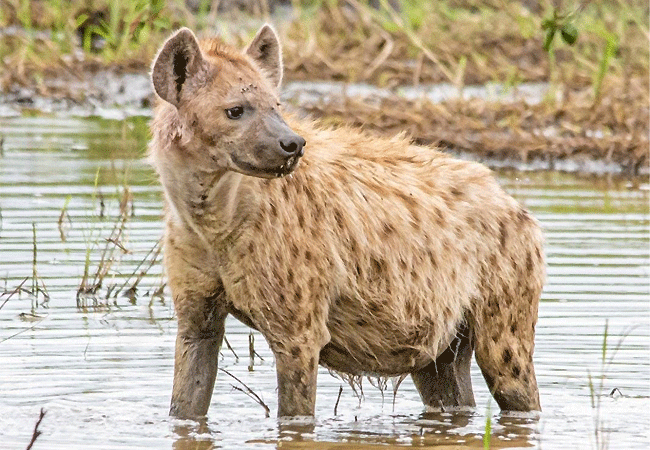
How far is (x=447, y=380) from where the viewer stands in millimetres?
5602

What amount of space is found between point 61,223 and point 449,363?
109 inches

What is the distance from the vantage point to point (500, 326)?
5.28 meters

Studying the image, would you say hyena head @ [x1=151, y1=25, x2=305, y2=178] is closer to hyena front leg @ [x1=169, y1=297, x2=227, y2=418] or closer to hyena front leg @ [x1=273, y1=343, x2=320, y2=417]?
hyena front leg @ [x1=169, y1=297, x2=227, y2=418]

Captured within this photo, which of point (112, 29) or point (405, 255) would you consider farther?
point (112, 29)

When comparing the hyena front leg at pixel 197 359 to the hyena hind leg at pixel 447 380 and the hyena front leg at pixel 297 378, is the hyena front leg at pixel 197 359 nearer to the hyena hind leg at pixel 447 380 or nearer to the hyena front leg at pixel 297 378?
the hyena front leg at pixel 297 378

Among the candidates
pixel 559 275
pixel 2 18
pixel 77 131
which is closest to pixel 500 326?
pixel 559 275

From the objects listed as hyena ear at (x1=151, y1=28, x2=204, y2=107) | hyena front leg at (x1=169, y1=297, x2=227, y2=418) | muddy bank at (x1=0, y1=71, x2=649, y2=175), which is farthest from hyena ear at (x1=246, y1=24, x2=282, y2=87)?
muddy bank at (x1=0, y1=71, x2=649, y2=175)

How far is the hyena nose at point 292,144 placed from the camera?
4.47 meters

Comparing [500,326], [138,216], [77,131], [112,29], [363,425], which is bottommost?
[363,425]

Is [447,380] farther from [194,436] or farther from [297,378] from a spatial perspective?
[194,436]

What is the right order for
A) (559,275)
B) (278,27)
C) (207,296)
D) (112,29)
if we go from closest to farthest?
(207,296), (559,275), (112,29), (278,27)

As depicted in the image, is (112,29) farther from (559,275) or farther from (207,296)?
(207,296)

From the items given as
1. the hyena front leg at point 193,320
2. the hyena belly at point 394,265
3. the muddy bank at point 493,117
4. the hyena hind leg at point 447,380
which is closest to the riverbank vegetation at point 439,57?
the muddy bank at point 493,117

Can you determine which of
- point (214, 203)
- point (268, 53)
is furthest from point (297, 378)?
point (268, 53)
